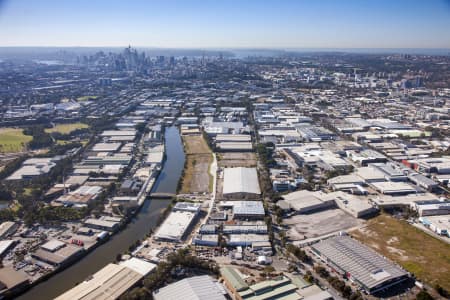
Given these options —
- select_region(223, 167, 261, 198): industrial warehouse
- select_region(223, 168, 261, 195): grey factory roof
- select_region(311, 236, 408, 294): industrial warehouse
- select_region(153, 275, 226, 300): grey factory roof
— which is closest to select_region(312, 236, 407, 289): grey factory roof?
select_region(311, 236, 408, 294): industrial warehouse

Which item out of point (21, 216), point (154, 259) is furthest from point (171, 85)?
point (154, 259)

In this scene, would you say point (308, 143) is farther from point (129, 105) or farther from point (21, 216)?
point (129, 105)

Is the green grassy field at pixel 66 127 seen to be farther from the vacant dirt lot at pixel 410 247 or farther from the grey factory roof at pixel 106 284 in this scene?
the vacant dirt lot at pixel 410 247

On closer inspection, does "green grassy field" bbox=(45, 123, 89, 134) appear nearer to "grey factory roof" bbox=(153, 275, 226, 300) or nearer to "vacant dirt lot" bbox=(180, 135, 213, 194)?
"vacant dirt lot" bbox=(180, 135, 213, 194)

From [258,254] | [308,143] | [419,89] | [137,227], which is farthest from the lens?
[419,89]

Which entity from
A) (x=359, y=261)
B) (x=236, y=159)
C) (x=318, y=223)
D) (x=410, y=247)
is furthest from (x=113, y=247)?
(x=410, y=247)

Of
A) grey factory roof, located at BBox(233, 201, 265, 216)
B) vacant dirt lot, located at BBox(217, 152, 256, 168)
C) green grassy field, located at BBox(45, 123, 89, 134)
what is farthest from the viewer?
green grassy field, located at BBox(45, 123, 89, 134)
